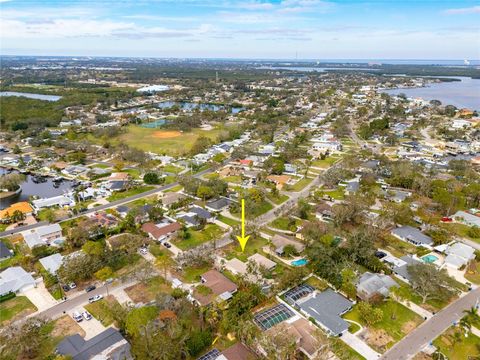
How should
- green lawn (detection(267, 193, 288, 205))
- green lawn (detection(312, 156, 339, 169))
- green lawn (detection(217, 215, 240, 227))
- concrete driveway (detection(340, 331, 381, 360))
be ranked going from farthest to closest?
green lawn (detection(312, 156, 339, 169)), green lawn (detection(267, 193, 288, 205)), green lawn (detection(217, 215, 240, 227)), concrete driveway (detection(340, 331, 381, 360))

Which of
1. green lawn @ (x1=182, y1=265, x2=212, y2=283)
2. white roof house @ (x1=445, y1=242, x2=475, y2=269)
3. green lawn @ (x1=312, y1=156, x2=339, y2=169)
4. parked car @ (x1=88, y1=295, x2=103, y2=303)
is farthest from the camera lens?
green lawn @ (x1=312, y1=156, x2=339, y2=169)

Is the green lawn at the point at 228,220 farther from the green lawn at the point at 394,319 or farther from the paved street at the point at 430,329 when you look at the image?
the paved street at the point at 430,329

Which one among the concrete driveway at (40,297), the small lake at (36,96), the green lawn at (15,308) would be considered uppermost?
the small lake at (36,96)

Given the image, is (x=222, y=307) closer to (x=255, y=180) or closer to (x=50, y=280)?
(x=50, y=280)

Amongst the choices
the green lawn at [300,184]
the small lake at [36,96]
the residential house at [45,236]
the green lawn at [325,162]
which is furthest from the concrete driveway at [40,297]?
the small lake at [36,96]

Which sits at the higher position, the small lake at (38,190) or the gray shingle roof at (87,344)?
the gray shingle roof at (87,344)

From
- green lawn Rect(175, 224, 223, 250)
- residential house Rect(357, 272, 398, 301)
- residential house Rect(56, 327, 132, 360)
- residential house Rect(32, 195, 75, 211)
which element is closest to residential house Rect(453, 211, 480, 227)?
residential house Rect(357, 272, 398, 301)

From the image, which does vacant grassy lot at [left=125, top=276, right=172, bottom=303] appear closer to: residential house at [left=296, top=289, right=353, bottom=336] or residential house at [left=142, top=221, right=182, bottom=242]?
residential house at [left=142, top=221, right=182, bottom=242]
